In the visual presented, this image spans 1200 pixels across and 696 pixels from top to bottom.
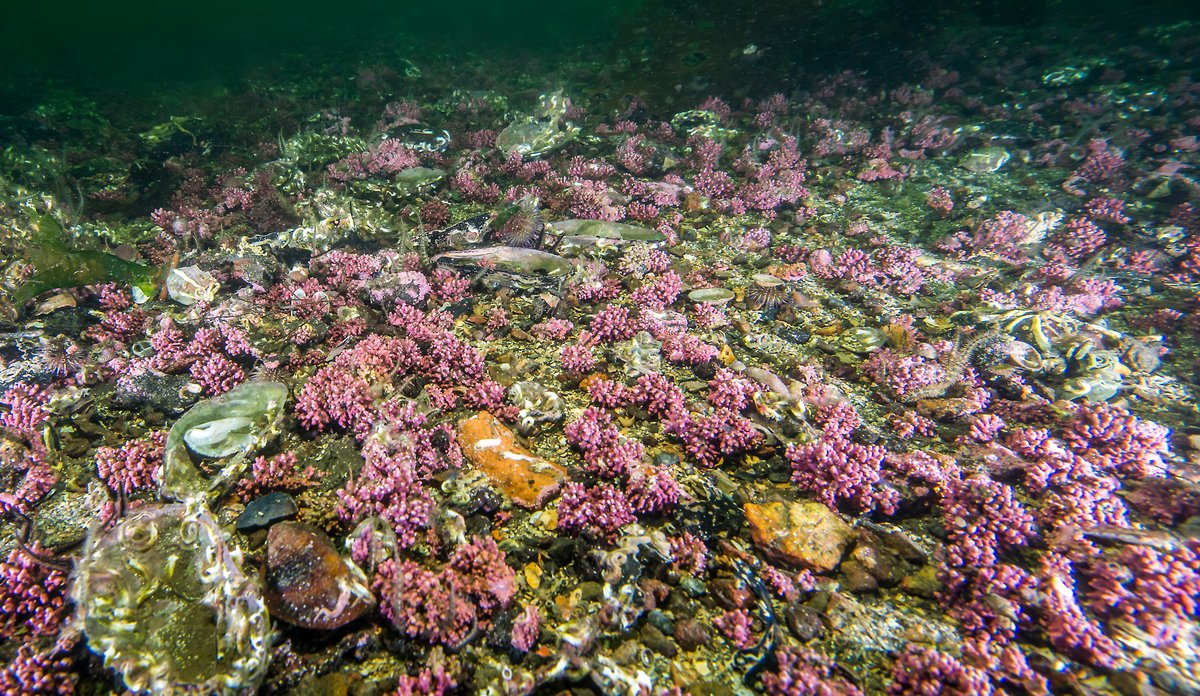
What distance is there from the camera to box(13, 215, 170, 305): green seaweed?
6648 mm

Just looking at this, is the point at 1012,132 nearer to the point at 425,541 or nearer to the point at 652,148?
the point at 652,148

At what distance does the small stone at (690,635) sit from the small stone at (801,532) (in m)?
0.95

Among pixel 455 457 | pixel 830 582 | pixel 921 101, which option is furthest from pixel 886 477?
pixel 921 101

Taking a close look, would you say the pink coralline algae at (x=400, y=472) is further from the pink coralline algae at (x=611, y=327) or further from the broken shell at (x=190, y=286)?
the broken shell at (x=190, y=286)

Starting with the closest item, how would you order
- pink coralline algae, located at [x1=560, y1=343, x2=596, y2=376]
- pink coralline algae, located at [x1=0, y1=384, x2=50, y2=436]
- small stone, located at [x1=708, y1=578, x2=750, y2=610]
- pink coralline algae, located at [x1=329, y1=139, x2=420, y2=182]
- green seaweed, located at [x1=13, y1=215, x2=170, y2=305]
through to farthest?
small stone, located at [x1=708, y1=578, x2=750, y2=610] < pink coralline algae, located at [x1=0, y1=384, x2=50, y2=436] < pink coralline algae, located at [x1=560, y1=343, x2=596, y2=376] < green seaweed, located at [x1=13, y1=215, x2=170, y2=305] < pink coralline algae, located at [x1=329, y1=139, x2=420, y2=182]

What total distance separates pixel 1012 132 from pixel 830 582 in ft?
51.3

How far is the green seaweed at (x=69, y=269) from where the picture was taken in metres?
6.65

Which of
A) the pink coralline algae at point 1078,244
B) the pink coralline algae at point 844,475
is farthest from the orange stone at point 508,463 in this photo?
the pink coralline algae at point 1078,244

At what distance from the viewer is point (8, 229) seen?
7684 millimetres

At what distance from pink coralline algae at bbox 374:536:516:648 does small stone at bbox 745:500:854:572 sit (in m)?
2.29

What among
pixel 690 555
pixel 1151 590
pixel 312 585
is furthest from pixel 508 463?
pixel 1151 590

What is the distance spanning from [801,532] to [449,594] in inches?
121

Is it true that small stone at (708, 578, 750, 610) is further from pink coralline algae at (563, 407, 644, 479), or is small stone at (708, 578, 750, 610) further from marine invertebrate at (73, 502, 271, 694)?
marine invertebrate at (73, 502, 271, 694)

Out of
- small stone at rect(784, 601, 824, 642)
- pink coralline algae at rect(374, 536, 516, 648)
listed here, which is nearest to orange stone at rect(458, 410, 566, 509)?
pink coralline algae at rect(374, 536, 516, 648)
